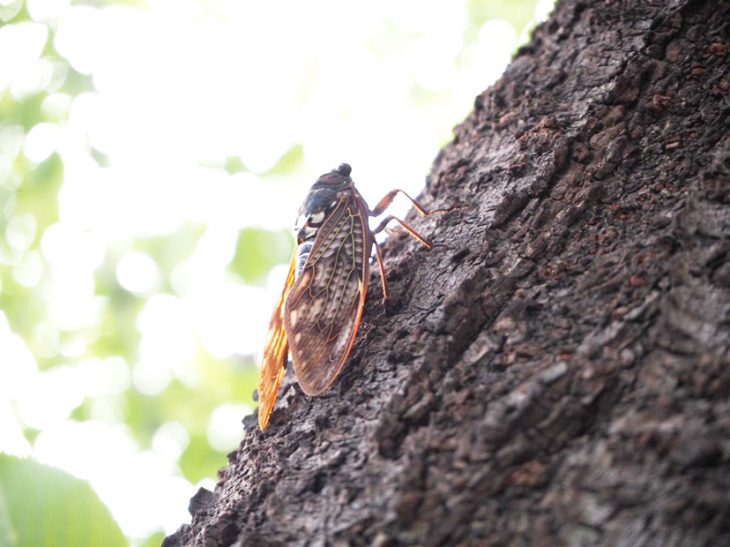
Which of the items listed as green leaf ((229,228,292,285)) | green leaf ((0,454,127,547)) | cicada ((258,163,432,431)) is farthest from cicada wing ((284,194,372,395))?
green leaf ((229,228,292,285))

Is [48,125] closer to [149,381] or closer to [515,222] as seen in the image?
[149,381]

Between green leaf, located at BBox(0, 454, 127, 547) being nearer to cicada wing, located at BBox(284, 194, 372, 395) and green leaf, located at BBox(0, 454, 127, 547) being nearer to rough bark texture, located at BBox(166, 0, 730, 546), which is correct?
rough bark texture, located at BBox(166, 0, 730, 546)

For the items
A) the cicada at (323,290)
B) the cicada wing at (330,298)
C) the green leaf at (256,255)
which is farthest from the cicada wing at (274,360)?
the green leaf at (256,255)

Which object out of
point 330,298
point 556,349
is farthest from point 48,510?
point 556,349

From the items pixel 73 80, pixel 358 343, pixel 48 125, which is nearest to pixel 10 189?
pixel 48 125

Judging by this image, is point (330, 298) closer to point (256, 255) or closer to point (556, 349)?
point (556, 349)

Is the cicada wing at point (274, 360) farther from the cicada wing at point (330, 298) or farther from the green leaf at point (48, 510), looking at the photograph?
the green leaf at point (48, 510)
